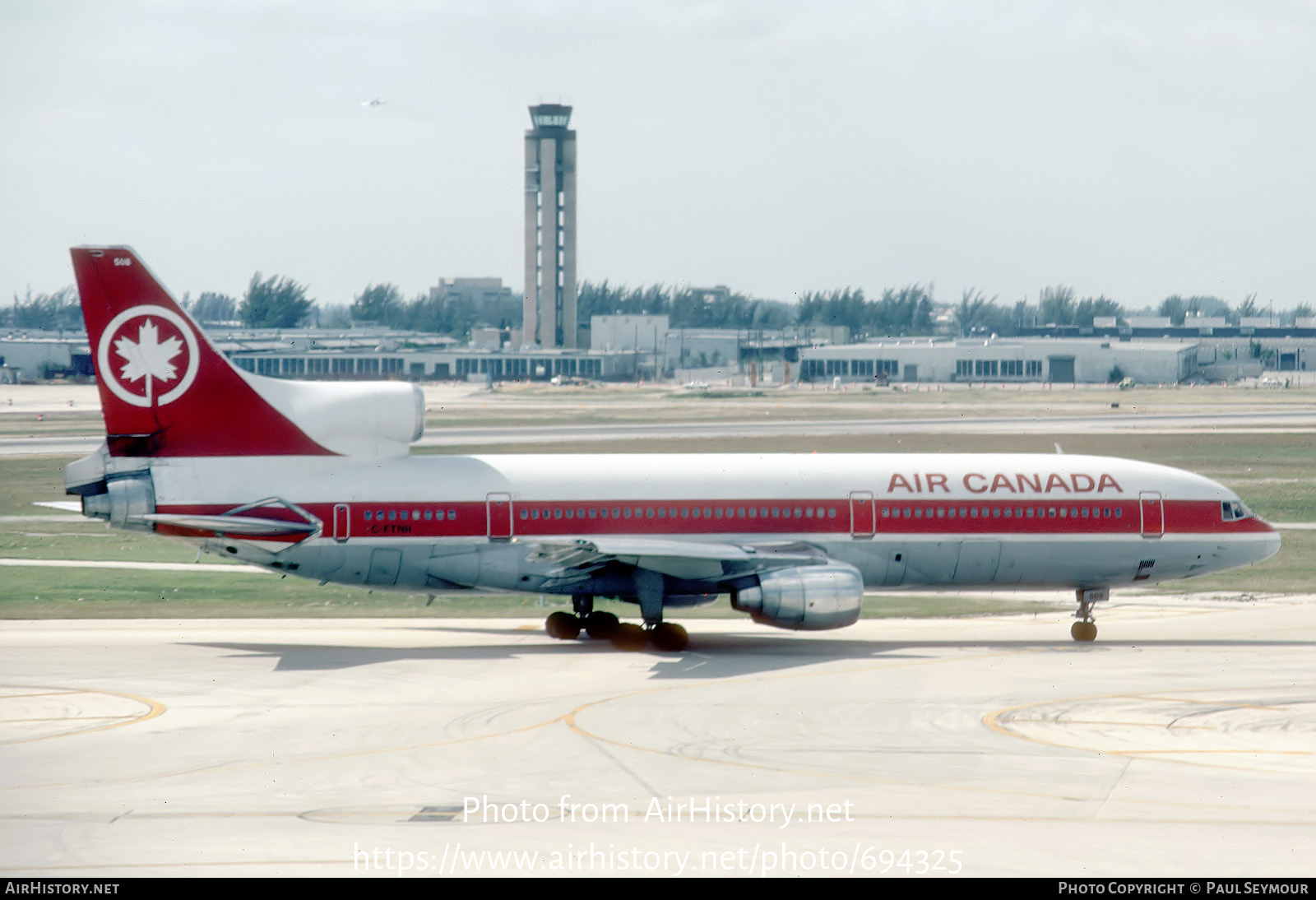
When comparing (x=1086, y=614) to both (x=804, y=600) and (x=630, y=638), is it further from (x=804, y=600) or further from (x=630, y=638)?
(x=630, y=638)

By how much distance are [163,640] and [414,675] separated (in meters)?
8.77

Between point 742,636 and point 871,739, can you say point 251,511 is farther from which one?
point 871,739

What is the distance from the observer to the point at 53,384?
184 metres

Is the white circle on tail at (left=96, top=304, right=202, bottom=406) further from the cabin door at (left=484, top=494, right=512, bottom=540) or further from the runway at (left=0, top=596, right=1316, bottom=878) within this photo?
the cabin door at (left=484, top=494, right=512, bottom=540)

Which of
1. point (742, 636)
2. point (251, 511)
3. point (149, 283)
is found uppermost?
point (149, 283)

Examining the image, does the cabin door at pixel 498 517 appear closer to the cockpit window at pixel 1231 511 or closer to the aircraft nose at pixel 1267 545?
the cockpit window at pixel 1231 511

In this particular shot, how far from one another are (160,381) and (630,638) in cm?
1329

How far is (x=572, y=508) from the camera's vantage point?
3856 cm

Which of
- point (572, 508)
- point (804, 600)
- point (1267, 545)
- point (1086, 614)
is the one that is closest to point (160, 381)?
point (572, 508)

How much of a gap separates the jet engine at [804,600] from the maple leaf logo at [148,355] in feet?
49.9

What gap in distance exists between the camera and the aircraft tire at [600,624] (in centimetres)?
3978

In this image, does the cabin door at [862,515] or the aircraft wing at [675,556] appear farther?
the cabin door at [862,515]

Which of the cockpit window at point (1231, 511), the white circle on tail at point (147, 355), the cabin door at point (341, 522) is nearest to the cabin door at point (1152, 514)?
the cockpit window at point (1231, 511)
